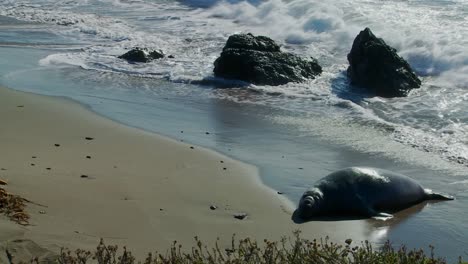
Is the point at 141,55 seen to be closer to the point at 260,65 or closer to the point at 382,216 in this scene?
the point at 260,65

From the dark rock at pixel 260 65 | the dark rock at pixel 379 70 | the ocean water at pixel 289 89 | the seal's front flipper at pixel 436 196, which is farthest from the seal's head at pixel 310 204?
the dark rock at pixel 260 65

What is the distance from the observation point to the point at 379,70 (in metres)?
13.3

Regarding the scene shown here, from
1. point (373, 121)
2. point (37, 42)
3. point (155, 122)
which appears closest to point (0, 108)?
point (155, 122)

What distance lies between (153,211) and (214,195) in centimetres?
87

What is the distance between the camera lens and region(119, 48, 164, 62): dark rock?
1530 cm

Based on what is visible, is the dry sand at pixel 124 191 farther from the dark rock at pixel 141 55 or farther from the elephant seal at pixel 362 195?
the dark rock at pixel 141 55

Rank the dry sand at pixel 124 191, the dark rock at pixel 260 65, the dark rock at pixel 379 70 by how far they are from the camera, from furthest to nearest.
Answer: the dark rock at pixel 260 65 < the dark rock at pixel 379 70 < the dry sand at pixel 124 191

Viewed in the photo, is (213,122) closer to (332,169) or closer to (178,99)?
(178,99)

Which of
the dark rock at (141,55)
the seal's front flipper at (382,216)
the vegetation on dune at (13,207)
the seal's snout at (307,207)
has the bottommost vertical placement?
the seal's front flipper at (382,216)

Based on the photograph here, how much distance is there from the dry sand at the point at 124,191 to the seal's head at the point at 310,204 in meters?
0.12

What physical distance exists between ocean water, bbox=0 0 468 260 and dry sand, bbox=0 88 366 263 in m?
0.47

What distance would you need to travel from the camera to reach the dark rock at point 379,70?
12.8 m

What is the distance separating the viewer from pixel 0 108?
9.84 meters

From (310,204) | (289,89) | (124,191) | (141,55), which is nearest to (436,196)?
(310,204)
